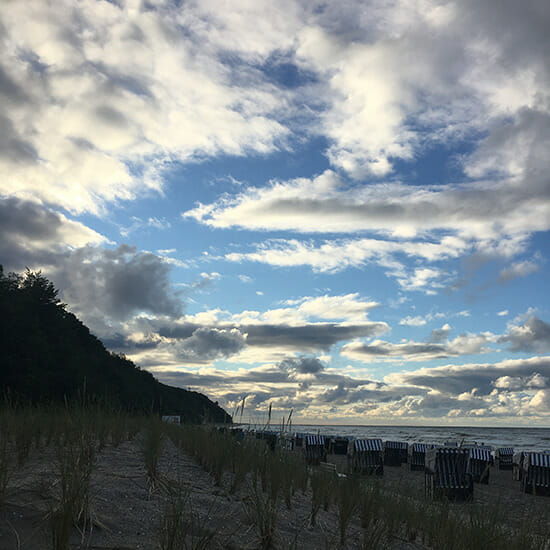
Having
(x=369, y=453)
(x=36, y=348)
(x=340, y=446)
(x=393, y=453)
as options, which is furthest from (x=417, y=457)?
(x=36, y=348)

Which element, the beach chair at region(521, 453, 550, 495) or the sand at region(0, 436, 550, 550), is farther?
the beach chair at region(521, 453, 550, 495)

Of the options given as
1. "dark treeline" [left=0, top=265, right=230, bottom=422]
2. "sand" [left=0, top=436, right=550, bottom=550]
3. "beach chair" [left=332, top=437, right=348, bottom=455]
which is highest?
"dark treeline" [left=0, top=265, right=230, bottom=422]

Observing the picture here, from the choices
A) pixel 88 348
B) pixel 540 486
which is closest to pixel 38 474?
pixel 540 486

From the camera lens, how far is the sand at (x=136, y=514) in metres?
3.44

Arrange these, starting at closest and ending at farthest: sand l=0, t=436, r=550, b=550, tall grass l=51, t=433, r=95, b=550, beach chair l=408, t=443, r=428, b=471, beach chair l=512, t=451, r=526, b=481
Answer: tall grass l=51, t=433, r=95, b=550 < sand l=0, t=436, r=550, b=550 < beach chair l=512, t=451, r=526, b=481 < beach chair l=408, t=443, r=428, b=471

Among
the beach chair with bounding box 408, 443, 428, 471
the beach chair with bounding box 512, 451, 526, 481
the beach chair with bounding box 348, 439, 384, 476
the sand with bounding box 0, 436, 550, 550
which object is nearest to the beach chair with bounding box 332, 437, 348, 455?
the beach chair with bounding box 408, 443, 428, 471

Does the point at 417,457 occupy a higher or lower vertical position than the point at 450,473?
lower

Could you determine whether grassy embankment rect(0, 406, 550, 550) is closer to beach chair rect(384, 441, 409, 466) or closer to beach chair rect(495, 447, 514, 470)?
beach chair rect(384, 441, 409, 466)

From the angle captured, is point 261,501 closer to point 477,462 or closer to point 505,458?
point 477,462

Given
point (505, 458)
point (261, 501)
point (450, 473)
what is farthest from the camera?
point (505, 458)

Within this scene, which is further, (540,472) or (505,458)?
(505,458)

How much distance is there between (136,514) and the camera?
411cm

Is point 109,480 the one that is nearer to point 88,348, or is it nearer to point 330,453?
point 330,453

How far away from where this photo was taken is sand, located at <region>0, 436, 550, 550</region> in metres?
3.44
